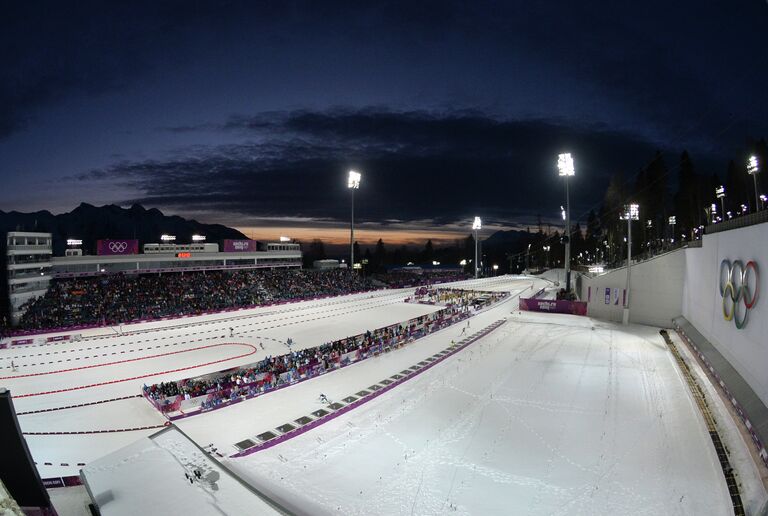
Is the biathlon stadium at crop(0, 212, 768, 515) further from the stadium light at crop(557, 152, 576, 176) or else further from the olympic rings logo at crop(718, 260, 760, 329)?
the stadium light at crop(557, 152, 576, 176)

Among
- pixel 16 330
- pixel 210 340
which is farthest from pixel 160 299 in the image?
pixel 210 340

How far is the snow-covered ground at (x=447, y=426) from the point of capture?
8.97 metres

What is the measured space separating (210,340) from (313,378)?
35.4ft

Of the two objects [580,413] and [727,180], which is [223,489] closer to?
[580,413]

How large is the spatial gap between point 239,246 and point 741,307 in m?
45.3

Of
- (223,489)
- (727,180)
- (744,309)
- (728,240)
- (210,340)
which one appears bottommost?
(210,340)

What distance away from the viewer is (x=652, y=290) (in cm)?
2845

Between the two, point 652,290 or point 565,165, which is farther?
point 565,165

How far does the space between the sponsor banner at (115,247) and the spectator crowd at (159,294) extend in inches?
98.8

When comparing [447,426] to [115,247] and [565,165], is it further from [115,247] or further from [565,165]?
[115,247]

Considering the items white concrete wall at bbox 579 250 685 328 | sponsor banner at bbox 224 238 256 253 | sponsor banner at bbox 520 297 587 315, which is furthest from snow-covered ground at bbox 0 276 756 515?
sponsor banner at bbox 224 238 256 253

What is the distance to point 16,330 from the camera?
995 inches

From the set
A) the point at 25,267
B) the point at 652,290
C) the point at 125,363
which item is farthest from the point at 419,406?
the point at 25,267

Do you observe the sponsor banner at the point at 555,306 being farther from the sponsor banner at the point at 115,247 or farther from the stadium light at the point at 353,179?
the sponsor banner at the point at 115,247
